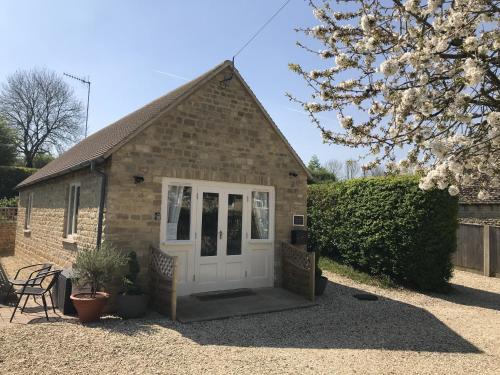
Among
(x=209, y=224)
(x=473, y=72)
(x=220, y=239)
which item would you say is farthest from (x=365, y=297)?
(x=473, y=72)

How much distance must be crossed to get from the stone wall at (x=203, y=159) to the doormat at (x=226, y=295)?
119 cm

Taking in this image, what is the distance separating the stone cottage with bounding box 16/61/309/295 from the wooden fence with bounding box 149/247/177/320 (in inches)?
16.5

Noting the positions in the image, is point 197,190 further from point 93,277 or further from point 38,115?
point 38,115

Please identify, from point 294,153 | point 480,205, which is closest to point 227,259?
point 294,153

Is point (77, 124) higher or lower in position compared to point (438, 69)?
higher

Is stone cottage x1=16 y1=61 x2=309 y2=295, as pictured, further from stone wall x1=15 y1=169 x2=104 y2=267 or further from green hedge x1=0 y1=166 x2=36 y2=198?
green hedge x1=0 y1=166 x2=36 y2=198

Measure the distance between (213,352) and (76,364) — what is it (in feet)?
6.20

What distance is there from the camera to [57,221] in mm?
11273

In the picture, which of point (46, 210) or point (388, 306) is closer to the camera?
point (388, 306)

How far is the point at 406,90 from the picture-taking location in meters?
4.77

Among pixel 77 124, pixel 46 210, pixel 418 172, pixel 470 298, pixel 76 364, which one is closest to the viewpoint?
pixel 76 364

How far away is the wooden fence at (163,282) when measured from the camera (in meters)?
7.48

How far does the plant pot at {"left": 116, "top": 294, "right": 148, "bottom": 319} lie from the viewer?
7406 millimetres

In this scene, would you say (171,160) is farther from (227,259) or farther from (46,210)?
(46,210)
